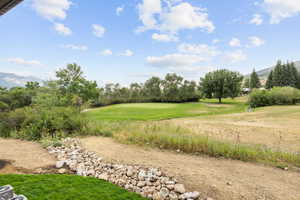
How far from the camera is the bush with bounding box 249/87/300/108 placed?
20406 millimetres

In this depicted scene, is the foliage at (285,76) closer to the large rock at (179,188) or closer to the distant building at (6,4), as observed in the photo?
the large rock at (179,188)

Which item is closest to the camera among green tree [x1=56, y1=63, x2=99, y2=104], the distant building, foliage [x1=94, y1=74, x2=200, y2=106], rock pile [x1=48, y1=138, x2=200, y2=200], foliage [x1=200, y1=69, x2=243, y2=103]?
the distant building

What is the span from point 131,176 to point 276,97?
27.3 metres

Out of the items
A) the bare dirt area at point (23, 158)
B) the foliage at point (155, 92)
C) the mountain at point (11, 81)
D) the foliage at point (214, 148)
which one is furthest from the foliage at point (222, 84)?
the mountain at point (11, 81)

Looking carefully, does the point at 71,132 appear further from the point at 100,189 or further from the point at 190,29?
the point at 190,29

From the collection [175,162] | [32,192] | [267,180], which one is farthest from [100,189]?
[267,180]

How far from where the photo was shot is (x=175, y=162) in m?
3.35

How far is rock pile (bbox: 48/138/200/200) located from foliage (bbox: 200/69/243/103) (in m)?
32.7

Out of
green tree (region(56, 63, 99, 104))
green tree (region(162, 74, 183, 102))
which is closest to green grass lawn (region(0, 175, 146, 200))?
green tree (region(56, 63, 99, 104))

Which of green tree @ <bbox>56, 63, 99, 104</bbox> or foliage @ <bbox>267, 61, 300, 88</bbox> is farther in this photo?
foliage @ <bbox>267, 61, 300, 88</bbox>

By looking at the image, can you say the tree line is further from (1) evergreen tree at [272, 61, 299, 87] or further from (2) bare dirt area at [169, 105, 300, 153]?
(2) bare dirt area at [169, 105, 300, 153]

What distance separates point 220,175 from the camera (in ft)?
9.03

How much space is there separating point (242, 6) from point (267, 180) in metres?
8.23

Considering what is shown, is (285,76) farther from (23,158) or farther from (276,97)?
(23,158)
